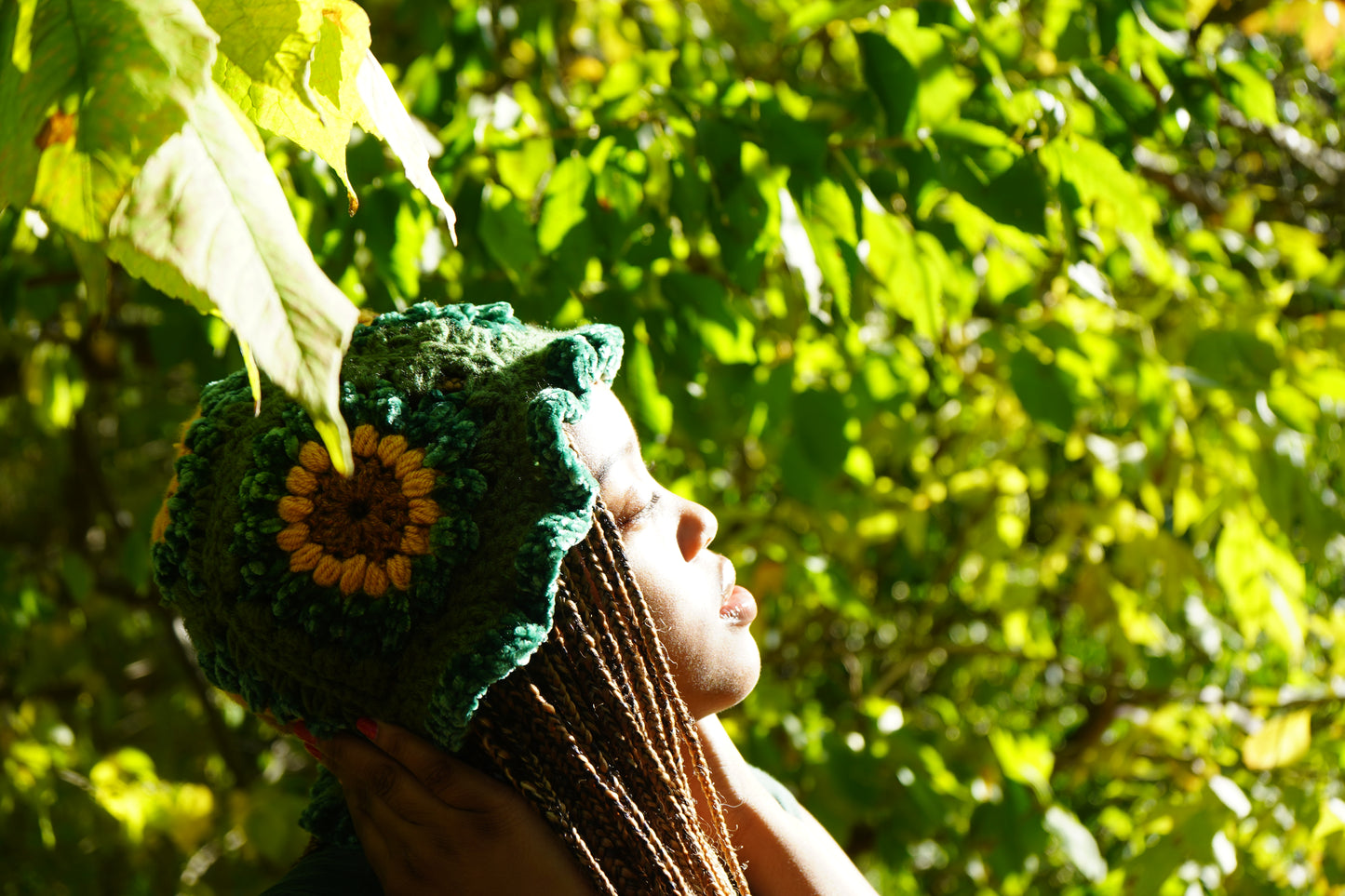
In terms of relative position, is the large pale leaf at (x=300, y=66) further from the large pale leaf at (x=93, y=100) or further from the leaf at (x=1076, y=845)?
the leaf at (x=1076, y=845)

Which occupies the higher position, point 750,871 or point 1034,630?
point 750,871

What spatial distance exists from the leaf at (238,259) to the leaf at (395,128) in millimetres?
190

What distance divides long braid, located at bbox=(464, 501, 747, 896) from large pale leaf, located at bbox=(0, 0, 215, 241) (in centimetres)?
66

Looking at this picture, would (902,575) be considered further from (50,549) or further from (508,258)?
(50,549)

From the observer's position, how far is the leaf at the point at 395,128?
82 cm

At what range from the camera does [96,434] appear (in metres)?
3.99

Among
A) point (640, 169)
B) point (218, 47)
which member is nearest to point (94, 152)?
point (218, 47)

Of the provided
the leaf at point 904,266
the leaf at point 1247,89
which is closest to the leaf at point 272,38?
the leaf at point 904,266

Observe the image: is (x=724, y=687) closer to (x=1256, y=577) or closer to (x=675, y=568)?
(x=675, y=568)

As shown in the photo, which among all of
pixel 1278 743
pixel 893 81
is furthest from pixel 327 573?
pixel 1278 743

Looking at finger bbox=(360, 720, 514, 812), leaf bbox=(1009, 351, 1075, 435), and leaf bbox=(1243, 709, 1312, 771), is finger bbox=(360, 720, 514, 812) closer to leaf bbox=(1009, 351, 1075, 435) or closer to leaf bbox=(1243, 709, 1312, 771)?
leaf bbox=(1009, 351, 1075, 435)

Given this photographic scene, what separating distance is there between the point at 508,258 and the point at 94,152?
3.85ft

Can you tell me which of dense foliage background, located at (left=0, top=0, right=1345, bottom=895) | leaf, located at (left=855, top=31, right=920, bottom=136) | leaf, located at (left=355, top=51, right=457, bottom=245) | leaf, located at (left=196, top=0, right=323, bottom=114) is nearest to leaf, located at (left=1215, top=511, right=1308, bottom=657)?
dense foliage background, located at (left=0, top=0, right=1345, bottom=895)

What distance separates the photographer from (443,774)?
116 centimetres
